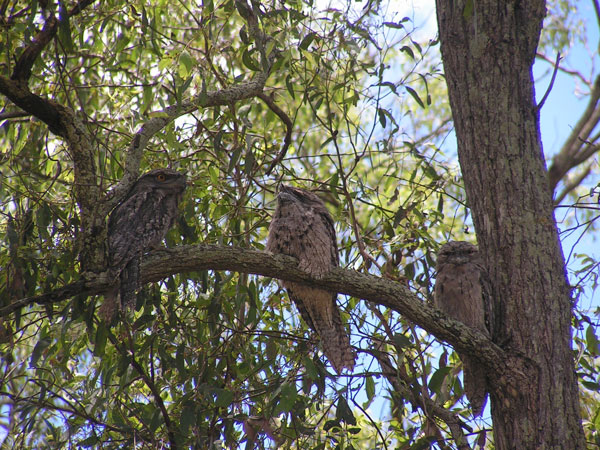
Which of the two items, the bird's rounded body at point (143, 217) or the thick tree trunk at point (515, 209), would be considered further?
the bird's rounded body at point (143, 217)

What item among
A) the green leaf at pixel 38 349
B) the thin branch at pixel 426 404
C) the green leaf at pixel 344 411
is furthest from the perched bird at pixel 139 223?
the thin branch at pixel 426 404

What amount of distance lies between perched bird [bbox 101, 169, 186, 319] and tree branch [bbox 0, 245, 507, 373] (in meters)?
0.16

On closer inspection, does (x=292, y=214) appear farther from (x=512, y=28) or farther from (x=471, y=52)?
(x=512, y=28)

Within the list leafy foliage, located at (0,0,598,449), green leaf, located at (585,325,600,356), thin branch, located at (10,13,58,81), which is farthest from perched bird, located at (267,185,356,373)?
thin branch, located at (10,13,58,81)

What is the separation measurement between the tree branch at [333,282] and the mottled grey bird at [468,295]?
0.37 ft

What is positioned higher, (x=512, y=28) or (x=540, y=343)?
(x=512, y=28)

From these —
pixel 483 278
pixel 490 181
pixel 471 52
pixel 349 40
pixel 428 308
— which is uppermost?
pixel 349 40

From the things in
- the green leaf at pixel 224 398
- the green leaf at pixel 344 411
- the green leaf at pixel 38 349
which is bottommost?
the green leaf at pixel 344 411

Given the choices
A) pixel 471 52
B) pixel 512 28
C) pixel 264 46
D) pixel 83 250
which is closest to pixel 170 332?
pixel 83 250

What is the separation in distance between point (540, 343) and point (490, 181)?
0.87 m

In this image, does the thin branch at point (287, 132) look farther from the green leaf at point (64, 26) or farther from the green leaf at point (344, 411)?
the green leaf at point (344, 411)

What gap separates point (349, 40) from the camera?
135 inches

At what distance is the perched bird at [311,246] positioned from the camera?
11.7 feet

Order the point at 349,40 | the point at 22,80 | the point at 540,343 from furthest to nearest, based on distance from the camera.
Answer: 1. the point at 349,40
2. the point at 540,343
3. the point at 22,80
